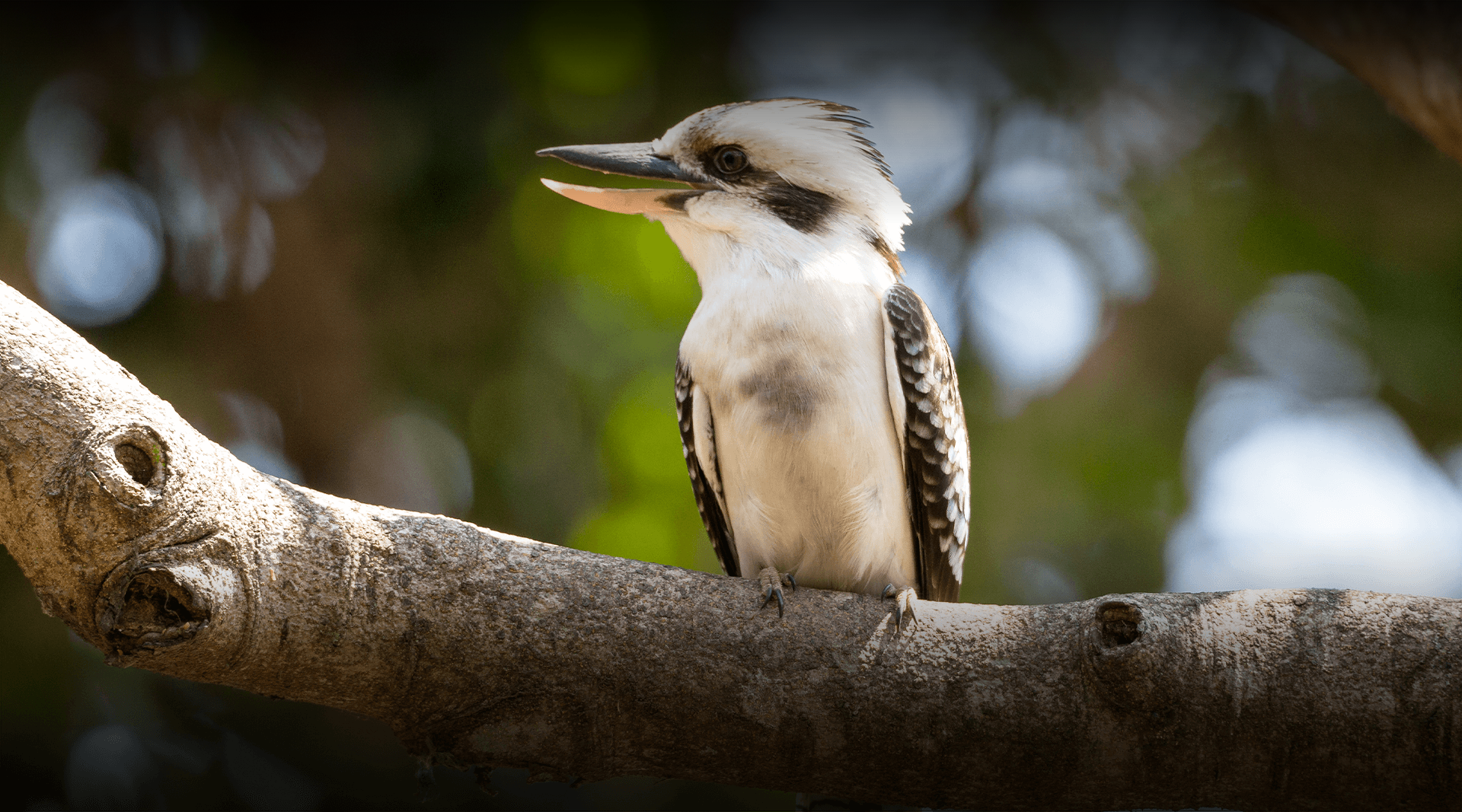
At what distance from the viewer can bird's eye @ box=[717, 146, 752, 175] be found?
10.2 ft

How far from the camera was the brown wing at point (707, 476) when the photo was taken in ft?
9.88

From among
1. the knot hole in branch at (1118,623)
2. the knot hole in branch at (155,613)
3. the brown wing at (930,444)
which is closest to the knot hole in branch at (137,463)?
the knot hole in branch at (155,613)

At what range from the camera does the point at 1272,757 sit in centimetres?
186

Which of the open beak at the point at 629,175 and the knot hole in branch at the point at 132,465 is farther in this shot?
the open beak at the point at 629,175

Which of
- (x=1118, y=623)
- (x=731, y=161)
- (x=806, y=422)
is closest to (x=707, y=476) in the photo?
(x=806, y=422)

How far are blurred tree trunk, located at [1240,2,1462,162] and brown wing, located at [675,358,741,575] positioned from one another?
177cm

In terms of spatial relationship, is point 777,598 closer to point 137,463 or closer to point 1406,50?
point 137,463

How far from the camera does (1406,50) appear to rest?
1.87 meters

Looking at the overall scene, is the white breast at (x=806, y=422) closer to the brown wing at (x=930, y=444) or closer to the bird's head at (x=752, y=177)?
the brown wing at (x=930, y=444)

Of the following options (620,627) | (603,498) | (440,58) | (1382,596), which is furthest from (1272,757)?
(440,58)

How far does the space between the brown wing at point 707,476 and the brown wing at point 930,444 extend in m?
0.58

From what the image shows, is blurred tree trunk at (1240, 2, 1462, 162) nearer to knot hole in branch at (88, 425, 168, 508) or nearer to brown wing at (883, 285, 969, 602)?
brown wing at (883, 285, 969, 602)

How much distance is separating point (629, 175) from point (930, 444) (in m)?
1.26

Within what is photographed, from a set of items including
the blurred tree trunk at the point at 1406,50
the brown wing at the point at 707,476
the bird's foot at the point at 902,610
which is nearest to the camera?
the blurred tree trunk at the point at 1406,50
